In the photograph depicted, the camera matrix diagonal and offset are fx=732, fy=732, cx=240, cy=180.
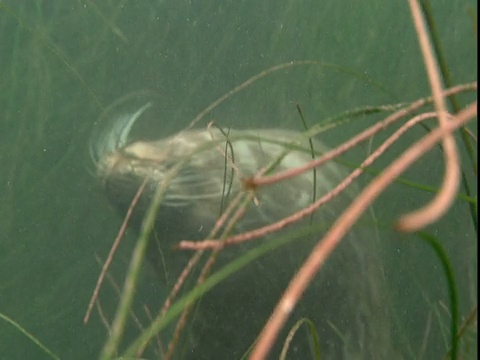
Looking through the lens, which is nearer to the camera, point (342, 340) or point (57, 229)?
point (342, 340)

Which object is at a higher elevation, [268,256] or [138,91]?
[138,91]

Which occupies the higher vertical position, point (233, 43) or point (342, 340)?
point (233, 43)

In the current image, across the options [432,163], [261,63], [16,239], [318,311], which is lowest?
[16,239]

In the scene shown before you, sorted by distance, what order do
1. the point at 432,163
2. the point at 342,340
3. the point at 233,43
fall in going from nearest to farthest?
the point at 342,340, the point at 432,163, the point at 233,43

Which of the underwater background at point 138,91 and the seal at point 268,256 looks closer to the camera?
the seal at point 268,256

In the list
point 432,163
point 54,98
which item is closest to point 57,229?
point 54,98

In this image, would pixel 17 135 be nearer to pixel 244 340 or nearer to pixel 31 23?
pixel 31 23

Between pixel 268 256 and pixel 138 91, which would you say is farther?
pixel 138 91

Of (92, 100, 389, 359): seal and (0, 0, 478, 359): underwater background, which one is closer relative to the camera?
(92, 100, 389, 359): seal
